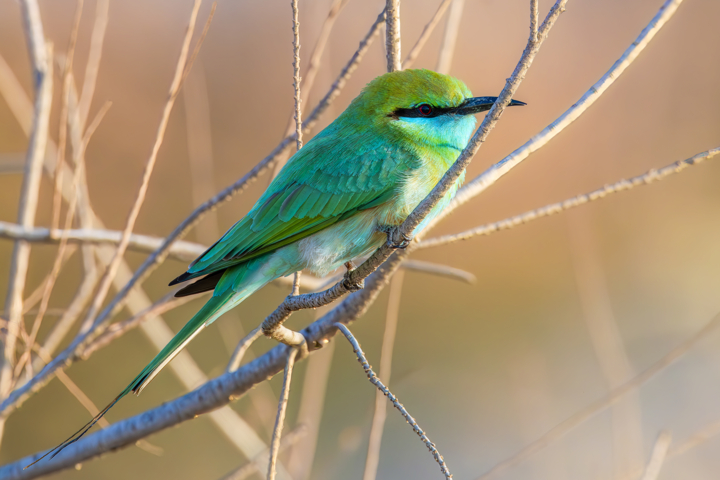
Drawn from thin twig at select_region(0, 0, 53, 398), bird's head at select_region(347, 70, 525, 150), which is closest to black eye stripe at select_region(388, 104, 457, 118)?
bird's head at select_region(347, 70, 525, 150)

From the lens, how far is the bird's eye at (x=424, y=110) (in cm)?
236

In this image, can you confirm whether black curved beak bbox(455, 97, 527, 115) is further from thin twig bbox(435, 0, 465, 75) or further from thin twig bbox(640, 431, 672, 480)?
thin twig bbox(640, 431, 672, 480)

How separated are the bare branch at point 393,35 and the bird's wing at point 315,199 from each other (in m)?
0.35

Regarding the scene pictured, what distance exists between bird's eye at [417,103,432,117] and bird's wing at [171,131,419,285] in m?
0.20

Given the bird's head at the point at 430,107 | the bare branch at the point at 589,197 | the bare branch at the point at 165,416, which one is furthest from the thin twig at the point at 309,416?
the bird's head at the point at 430,107

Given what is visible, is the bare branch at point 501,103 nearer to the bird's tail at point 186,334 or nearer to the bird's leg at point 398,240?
the bird's leg at point 398,240

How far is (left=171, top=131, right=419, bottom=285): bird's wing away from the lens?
2.21 meters

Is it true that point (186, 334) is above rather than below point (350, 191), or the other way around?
below

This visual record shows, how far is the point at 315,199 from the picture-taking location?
7.54 feet

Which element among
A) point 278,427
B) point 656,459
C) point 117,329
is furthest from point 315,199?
point 656,459

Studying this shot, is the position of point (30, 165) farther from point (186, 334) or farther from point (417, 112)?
point (417, 112)

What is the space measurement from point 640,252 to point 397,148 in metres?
4.73

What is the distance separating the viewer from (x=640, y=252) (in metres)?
6.13

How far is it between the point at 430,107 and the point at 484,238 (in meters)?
4.18
